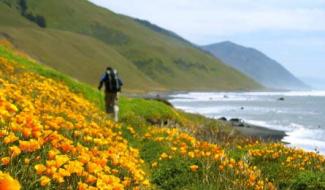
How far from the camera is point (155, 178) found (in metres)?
10.7

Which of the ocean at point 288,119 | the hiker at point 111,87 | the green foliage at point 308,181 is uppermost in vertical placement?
the hiker at point 111,87

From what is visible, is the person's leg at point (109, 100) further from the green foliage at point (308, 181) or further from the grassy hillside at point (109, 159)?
the green foliage at point (308, 181)

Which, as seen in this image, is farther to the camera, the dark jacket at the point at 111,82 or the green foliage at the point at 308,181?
the dark jacket at the point at 111,82

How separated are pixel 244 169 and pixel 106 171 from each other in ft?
11.3

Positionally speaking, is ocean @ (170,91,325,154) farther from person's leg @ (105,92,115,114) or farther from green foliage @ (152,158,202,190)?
person's leg @ (105,92,115,114)

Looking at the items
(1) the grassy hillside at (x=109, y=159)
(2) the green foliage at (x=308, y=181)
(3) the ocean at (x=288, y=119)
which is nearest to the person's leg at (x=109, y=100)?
(1) the grassy hillside at (x=109, y=159)

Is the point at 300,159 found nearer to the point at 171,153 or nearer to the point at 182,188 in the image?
the point at 171,153

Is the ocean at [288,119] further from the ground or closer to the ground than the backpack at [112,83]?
closer to the ground

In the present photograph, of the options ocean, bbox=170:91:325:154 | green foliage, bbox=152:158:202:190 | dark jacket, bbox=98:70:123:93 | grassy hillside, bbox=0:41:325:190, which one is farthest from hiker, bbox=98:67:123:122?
green foliage, bbox=152:158:202:190

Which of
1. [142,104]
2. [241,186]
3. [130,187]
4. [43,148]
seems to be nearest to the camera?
[43,148]

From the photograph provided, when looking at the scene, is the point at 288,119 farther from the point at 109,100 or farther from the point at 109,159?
the point at 109,159

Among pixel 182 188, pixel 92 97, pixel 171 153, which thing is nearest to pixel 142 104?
pixel 92 97

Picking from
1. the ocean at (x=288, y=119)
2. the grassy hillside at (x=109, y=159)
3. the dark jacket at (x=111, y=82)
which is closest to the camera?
the grassy hillside at (x=109, y=159)

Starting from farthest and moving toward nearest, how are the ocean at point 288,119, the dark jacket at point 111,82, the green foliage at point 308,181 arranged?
the ocean at point 288,119 < the dark jacket at point 111,82 < the green foliage at point 308,181
